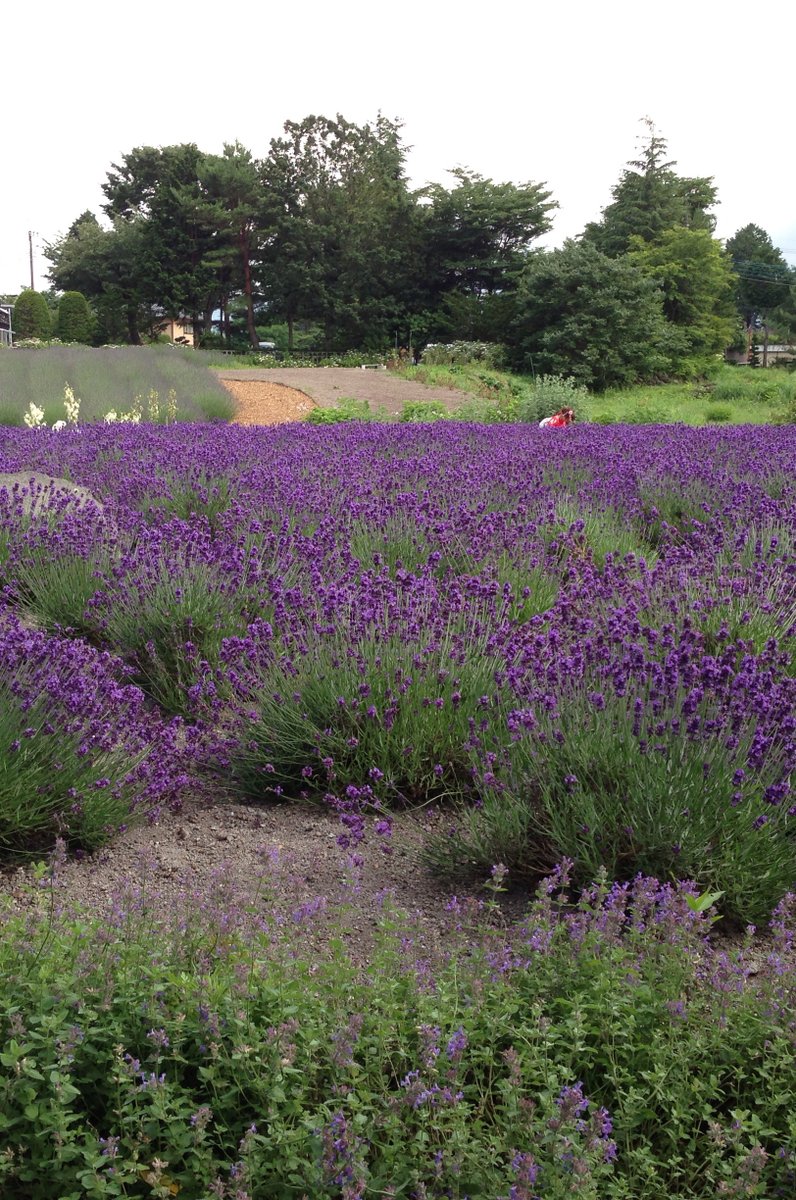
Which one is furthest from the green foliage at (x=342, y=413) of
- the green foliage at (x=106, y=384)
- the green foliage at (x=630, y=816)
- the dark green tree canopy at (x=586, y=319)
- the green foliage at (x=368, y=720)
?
the green foliage at (x=630, y=816)

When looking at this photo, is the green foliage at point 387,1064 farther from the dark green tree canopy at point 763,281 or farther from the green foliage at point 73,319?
the dark green tree canopy at point 763,281

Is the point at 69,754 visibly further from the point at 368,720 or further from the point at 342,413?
the point at 342,413

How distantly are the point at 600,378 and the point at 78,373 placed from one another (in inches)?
616

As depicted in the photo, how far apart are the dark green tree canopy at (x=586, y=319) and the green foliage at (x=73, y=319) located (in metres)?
22.7

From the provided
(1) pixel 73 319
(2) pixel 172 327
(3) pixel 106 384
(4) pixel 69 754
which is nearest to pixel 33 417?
(3) pixel 106 384

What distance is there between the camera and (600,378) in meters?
29.2

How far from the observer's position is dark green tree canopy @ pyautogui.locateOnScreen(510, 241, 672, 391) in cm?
2866

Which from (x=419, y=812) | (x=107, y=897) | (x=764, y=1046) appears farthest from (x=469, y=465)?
(x=764, y=1046)

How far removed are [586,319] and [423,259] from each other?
37.3 ft

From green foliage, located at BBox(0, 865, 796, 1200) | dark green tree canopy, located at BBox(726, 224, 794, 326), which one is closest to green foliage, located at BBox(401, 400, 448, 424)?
green foliage, located at BBox(0, 865, 796, 1200)

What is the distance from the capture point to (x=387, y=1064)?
2.04m

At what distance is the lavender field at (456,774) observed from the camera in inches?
71.7

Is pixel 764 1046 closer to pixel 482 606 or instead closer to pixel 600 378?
pixel 482 606

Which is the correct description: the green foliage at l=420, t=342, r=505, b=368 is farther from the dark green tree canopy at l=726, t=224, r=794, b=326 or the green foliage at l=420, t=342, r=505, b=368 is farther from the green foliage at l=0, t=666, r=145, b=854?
the dark green tree canopy at l=726, t=224, r=794, b=326
